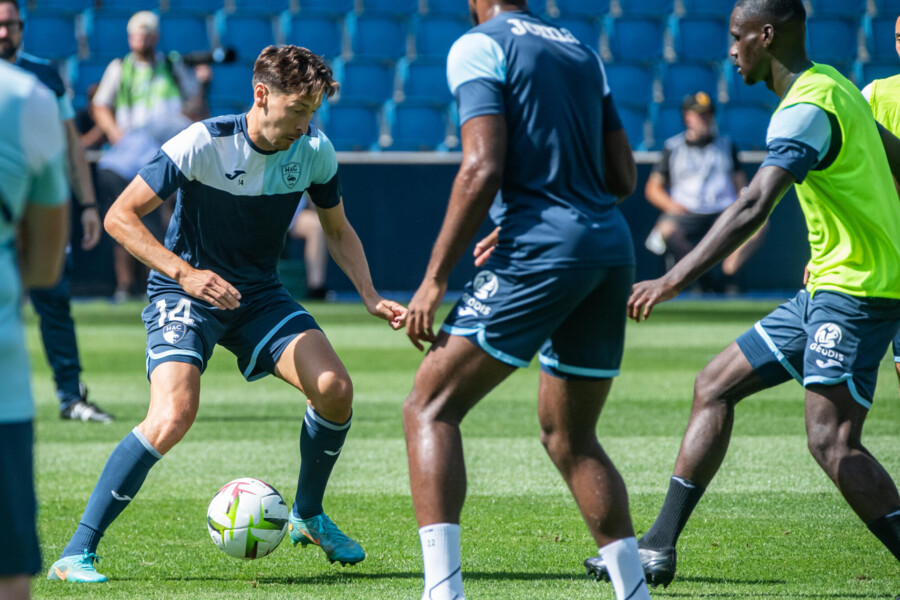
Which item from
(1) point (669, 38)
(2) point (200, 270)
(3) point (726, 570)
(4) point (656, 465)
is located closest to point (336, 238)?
(2) point (200, 270)

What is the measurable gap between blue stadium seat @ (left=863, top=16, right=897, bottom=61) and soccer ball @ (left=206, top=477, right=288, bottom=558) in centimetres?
1904

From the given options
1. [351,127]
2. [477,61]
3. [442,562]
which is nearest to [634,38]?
[351,127]

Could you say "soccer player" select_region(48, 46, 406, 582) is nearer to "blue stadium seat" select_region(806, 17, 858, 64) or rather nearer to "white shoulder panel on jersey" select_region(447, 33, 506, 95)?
"white shoulder panel on jersey" select_region(447, 33, 506, 95)

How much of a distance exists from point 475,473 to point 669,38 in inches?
629

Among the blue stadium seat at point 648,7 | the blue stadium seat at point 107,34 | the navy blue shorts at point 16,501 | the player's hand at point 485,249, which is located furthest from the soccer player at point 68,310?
the blue stadium seat at point 648,7

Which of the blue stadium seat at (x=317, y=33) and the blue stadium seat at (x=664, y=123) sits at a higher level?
the blue stadium seat at (x=317, y=33)

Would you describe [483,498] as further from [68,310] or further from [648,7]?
[648,7]

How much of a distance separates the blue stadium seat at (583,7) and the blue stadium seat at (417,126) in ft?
11.6

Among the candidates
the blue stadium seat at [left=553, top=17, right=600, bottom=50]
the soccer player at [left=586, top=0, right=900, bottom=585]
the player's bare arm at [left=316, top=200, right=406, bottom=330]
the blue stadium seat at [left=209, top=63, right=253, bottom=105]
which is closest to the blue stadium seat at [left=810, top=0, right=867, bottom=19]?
the blue stadium seat at [left=553, top=17, right=600, bottom=50]

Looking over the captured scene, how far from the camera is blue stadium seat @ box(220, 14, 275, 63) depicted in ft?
63.6

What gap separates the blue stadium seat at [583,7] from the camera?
21.2 metres

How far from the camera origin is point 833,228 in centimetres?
433

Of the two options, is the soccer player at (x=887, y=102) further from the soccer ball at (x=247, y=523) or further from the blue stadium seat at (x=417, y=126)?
the blue stadium seat at (x=417, y=126)

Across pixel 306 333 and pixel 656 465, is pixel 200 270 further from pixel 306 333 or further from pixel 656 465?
pixel 656 465
